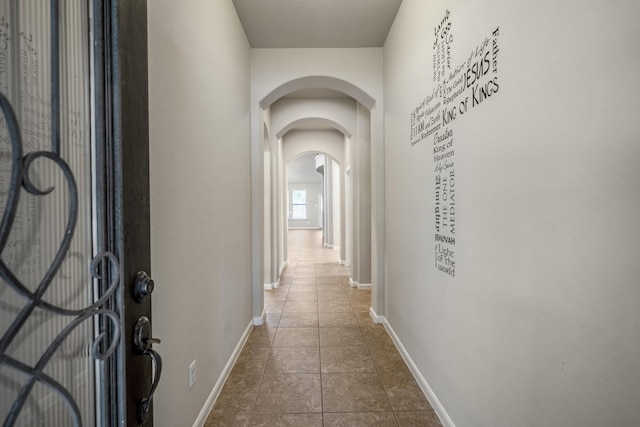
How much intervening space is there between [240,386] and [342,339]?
1.14 m

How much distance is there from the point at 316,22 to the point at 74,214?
2911 mm

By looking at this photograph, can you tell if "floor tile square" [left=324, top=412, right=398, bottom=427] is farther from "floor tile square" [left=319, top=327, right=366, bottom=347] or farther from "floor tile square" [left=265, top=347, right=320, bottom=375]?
"floor tile square" [left=319, top=327, right=366, bottom=347]

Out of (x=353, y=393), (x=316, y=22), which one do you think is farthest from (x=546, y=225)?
(x=316, y=22)

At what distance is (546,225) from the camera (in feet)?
3.37

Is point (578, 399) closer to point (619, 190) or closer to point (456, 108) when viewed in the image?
point (619, 190)

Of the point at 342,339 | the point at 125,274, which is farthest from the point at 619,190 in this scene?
the point at 342,339

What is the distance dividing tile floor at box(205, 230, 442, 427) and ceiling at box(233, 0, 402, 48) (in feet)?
9.85

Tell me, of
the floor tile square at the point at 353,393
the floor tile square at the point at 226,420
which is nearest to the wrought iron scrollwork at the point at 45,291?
the floor tile square at the point at 226,420

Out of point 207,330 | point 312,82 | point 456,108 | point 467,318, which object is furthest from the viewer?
point 312,82

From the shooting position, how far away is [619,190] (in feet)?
2.62

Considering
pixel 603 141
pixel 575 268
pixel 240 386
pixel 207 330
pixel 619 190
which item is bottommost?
pixel 240 386

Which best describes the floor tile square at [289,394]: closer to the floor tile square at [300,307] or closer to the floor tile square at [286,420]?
the floor tile square at [286,420]

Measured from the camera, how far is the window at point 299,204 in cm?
1922

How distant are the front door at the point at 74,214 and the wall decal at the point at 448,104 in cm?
132
